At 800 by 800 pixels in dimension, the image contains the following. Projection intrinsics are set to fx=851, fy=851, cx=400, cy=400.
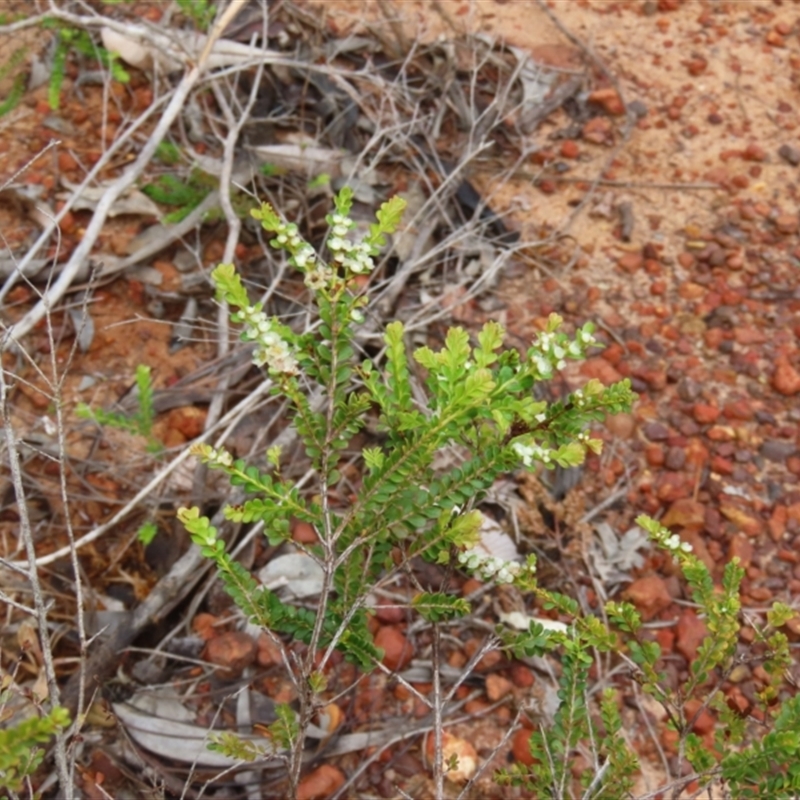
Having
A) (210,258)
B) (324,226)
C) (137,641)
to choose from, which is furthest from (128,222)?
(137,641)

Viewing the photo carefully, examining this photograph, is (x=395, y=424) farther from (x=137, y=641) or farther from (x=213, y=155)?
(x=213, y=155)

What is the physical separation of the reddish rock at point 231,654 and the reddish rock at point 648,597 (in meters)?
1.11

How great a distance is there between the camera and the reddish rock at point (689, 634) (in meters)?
2.46

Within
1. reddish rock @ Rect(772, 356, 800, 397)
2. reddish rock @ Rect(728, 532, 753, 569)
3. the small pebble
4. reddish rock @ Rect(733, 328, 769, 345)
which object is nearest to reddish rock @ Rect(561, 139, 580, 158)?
the small pebble

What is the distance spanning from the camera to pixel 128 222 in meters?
3.44

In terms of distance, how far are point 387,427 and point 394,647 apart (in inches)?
40.7

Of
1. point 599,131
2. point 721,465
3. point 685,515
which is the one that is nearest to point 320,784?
point 685,515

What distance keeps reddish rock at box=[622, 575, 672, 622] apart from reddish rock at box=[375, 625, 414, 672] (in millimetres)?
675

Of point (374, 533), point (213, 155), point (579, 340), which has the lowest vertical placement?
point (213, 155)

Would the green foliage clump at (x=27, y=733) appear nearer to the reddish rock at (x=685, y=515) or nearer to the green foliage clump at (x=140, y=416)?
the green foliage clump at (x=140, y=416)

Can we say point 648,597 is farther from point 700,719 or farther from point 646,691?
point 646,691

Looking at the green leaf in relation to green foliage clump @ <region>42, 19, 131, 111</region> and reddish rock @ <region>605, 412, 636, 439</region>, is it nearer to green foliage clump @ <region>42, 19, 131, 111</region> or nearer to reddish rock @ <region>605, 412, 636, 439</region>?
reddish rock @ <region>605, 412, 636, 439</region>

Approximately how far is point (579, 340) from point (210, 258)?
2.14 m

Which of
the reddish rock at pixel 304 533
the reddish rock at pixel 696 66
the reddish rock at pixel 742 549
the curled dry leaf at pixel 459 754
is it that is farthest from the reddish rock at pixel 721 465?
the reddish rock at pixel 696 66
